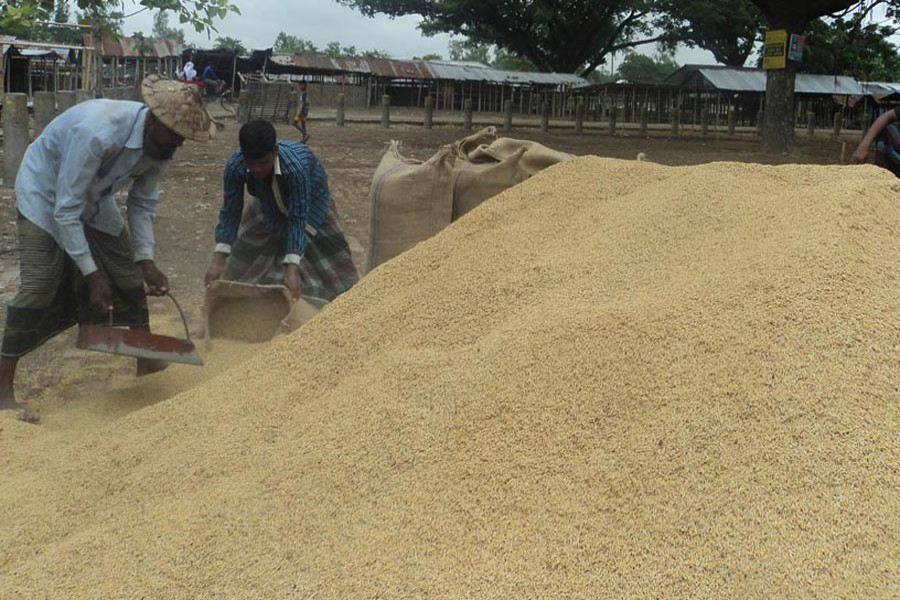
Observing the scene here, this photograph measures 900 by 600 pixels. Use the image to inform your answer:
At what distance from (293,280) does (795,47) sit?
10.5 m

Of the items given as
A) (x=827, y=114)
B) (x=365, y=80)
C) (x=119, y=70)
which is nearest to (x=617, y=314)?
(x=119, y=70)

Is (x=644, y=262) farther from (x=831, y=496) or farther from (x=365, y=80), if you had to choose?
(x=365, y=80)

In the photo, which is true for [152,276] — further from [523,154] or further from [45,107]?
[45,107]

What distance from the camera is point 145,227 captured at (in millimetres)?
3457

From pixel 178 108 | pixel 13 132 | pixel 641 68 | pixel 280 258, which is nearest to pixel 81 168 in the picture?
pixel 178 108

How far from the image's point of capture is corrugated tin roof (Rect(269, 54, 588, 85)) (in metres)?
25.3

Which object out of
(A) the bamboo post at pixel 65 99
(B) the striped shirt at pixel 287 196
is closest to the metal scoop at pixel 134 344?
(B) the striped shirt at pixel 287 196

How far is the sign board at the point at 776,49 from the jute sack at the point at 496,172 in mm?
9598

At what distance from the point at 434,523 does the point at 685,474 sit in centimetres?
48

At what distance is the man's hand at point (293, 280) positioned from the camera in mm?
3598

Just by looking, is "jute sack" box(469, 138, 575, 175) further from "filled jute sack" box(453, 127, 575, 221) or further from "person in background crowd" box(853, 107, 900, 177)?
"person in background crowd" box(853, 107, 900, 177)

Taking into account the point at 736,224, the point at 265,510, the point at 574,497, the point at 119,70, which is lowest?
the point at 265,510

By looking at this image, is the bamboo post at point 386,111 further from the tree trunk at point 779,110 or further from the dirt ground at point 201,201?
the tree trunk at point 779,110

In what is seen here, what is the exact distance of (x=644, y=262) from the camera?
2.35 m
